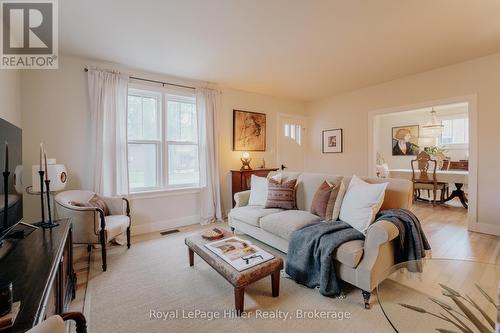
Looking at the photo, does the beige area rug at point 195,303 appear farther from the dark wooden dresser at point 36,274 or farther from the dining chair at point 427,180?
the dining chair at point 427,180

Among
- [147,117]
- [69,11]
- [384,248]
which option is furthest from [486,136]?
[69,11]

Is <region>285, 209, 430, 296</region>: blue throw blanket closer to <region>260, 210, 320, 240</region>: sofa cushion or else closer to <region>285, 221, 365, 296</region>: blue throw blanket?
<region>285, 221, 365, 296</region>: blue throw blanket

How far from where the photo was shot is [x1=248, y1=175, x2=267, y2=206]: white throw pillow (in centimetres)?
318

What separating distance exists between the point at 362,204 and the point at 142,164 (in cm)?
318

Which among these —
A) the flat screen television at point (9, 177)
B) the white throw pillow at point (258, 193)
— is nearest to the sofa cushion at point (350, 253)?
the white throw pillow at point (258, 193)

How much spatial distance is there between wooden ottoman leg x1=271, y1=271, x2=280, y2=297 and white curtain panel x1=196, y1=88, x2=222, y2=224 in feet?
7.61

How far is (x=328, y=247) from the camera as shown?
1859 mm

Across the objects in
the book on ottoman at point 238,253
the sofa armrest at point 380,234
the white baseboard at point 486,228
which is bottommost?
the white baseboard at point 486,228

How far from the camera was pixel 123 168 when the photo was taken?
3330 millimetres

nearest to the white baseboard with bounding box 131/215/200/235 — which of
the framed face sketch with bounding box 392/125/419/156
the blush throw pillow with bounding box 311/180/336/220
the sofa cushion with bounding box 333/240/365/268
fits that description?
the blush throw pillow with bounding box 311/180/336/220

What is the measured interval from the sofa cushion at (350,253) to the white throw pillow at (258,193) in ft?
4.50

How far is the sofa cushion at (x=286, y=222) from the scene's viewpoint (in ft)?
7.55

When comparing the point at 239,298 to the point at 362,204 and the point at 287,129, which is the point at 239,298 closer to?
the point at 362,204

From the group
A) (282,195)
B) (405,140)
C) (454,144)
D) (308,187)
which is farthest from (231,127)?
(454,144)
